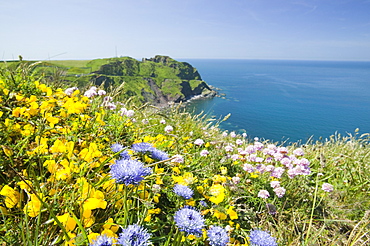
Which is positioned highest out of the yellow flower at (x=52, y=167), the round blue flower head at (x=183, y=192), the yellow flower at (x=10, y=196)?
the yellow flower at (x=52, y=167)

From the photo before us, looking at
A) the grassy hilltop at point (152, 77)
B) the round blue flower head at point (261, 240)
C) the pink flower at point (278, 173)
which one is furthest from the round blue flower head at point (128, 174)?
the grassy hilltop at point (152, 77)

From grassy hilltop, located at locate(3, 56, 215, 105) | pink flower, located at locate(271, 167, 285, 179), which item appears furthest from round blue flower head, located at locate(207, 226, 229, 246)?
grassy hilltop, located at locate(3, 56, 215, 105)

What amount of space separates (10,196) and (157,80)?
134 m

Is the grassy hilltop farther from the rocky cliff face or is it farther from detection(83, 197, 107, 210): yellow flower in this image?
detection(83, 197, 107, 210): yellow flower

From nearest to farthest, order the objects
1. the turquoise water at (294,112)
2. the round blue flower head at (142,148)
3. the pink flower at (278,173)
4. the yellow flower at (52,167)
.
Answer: the yellow flower at (52,167)
the round blue flower head at (142,148)
the pink flower at (278,173)
the turquoise water at (294,112)

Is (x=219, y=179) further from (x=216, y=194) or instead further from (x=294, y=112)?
(x=294, y=112)

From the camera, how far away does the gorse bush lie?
4.29 ft

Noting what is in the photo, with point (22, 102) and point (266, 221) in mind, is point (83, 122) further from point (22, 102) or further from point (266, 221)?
point (266, 221)

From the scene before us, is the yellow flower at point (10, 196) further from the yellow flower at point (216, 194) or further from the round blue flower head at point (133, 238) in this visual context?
the yellow flower at point (216, 194)

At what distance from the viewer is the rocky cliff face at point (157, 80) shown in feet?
373

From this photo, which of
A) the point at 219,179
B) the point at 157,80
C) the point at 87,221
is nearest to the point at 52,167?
the point at 87,221

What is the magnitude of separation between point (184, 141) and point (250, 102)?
348 feet

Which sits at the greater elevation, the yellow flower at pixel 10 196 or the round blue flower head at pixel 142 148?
the round blue flower head at pixel 142 148

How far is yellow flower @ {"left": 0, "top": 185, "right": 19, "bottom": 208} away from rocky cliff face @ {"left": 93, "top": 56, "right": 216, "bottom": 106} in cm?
10290
